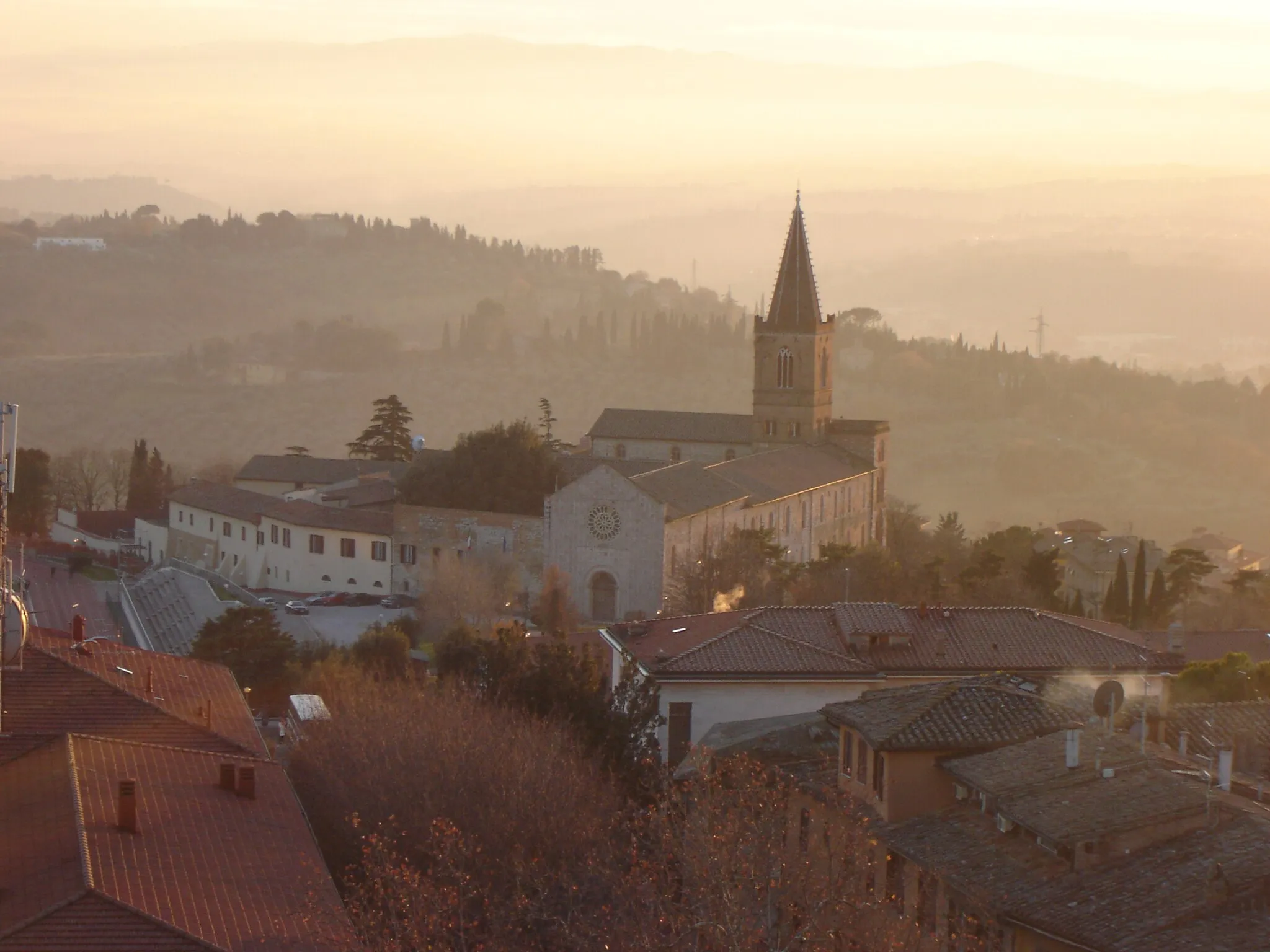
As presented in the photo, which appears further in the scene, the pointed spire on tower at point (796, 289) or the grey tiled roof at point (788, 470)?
the pointed spire on tower at point (796, 289)

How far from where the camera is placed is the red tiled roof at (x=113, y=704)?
22.1 meters

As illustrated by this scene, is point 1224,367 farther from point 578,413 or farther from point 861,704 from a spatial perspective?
point 861,704

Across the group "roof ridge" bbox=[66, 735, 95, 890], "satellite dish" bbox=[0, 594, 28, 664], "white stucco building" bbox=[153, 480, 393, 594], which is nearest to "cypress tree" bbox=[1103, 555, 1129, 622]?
"white stucco building" bbox=[153, 480, 393, 594]

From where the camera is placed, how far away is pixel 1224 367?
16700 centimetres

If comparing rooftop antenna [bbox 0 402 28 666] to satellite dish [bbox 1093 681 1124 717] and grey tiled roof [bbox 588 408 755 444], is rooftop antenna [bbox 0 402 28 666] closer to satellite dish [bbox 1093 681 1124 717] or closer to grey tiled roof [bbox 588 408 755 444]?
satellite dish [bbox 1093 681 1124 717]

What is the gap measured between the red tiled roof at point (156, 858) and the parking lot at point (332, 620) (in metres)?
25.7

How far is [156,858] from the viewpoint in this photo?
17.0 m

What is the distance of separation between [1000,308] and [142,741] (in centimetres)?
18152

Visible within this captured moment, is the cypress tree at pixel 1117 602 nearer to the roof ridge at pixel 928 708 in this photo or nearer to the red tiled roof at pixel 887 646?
the red tiled roof at pixel 887 646

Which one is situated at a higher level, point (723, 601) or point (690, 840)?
point (690, 840)

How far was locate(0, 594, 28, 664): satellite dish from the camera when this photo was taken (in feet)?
61.9

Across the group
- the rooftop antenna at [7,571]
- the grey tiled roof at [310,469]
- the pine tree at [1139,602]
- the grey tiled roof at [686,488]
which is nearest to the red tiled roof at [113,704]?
the rooftop antenna at [7,571]

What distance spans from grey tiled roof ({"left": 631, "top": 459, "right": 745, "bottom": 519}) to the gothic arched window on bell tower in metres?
14.1

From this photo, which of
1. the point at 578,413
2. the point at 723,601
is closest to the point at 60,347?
the point at 578,413
